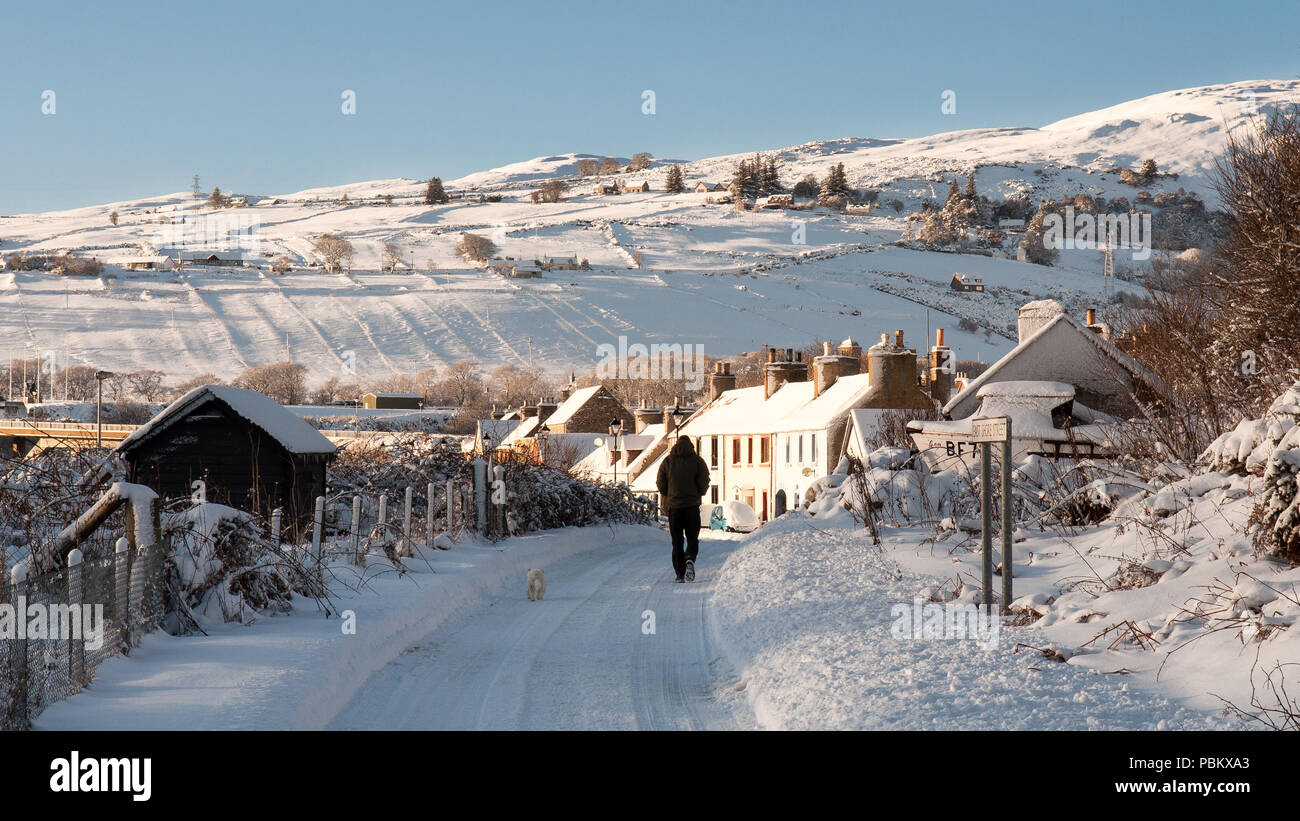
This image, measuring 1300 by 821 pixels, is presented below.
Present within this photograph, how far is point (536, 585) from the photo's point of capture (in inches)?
566

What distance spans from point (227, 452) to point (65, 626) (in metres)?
19.3

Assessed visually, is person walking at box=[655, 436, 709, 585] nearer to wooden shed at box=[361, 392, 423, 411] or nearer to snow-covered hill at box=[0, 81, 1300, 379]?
wooden shed at box=[361, 392, 423, 411]

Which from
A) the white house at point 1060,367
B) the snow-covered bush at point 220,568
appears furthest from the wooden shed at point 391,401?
the snow-covered bush at point 220,568

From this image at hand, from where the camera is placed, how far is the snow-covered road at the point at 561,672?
7.75 m

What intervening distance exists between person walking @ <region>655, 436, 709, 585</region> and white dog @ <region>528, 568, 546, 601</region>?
2431mm

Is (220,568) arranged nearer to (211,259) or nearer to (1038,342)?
(1038,342)

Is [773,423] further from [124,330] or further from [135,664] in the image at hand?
[124,330]

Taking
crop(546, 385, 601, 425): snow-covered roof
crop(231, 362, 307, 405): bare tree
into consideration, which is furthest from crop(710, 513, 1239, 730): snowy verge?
crop(231, 362, 307, 405): bare tree

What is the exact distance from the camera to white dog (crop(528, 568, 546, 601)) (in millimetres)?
14336

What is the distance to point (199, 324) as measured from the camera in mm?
135625

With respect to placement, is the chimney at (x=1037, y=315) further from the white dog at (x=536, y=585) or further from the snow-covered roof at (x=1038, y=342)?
the white dog at (x=536, y=585)

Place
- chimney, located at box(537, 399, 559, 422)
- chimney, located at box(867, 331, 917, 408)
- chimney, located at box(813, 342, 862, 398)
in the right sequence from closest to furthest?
chimney, located at box(867, 331, 917, 408)
chimney, located at box(813, 342, 862, 398)
chimney, located at box(537, 399, 559, 422)

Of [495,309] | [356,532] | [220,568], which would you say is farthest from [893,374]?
[495,309]
